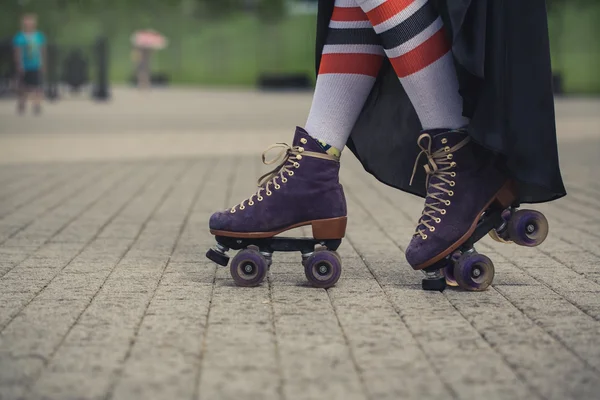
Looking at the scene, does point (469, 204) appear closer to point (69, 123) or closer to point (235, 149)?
point (235, 149)

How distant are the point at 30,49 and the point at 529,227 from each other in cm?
1715

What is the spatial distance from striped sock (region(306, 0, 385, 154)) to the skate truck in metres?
0.47

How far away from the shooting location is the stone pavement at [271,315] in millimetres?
2377

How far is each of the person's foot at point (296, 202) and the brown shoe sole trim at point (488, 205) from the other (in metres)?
0.31

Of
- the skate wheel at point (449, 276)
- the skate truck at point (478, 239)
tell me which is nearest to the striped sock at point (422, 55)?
the skate truck at point (478, 239)

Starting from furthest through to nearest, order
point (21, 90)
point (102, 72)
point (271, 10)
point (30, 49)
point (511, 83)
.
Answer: point (271, 10) → point (102, 72) → point (30, 49) → point (21, 90) → point (511, 83)

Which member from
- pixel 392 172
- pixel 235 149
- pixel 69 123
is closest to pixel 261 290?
pixel 392 172

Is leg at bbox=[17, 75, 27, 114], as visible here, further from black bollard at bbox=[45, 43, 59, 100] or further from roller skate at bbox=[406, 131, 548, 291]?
roller skate at bbox=[406, 131, 548, 291]

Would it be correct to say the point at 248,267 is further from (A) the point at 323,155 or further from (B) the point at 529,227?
(B) the point at 529,227

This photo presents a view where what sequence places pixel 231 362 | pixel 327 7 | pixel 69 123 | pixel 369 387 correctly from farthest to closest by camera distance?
pixel 69 123 → pixel 327 7 → pixel 231 362 → pixel 369 387

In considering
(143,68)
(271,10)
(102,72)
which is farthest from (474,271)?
(271,10)

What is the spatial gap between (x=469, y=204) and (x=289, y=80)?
27742 mm

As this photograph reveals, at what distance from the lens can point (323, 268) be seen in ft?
11.3

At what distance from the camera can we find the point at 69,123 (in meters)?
14.4
